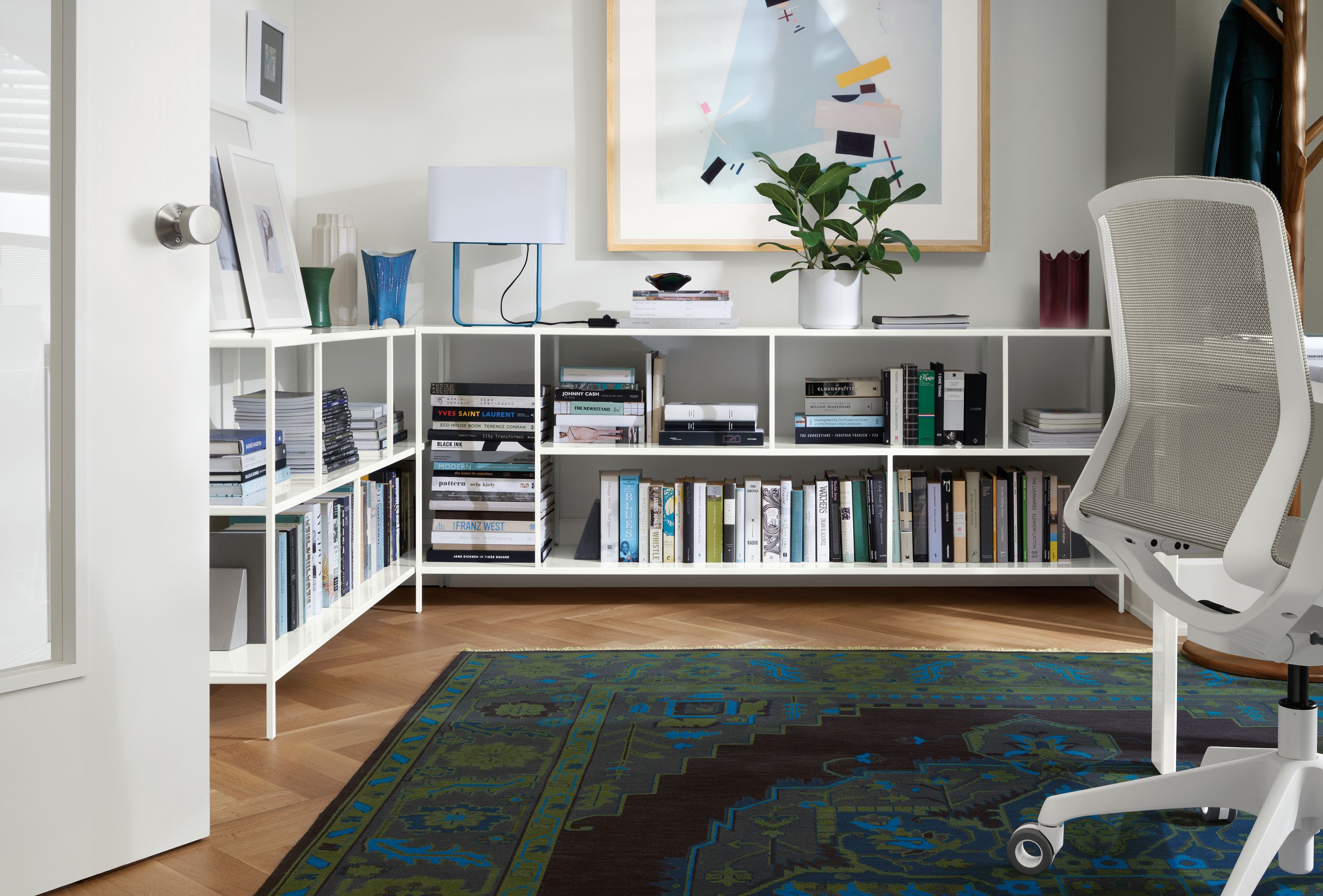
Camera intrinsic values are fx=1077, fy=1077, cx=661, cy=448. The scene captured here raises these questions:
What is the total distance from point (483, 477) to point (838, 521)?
105 cm

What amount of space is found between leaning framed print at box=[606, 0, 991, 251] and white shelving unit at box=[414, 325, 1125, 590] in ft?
1.06

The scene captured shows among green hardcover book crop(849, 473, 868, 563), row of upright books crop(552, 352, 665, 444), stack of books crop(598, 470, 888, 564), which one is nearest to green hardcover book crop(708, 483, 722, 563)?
stack of books crop(598, 470, 888, 564)

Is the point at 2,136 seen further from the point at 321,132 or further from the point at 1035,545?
the point at 1035,545

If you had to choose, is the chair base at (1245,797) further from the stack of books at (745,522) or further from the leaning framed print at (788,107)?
the leaning framed print at (788,107)

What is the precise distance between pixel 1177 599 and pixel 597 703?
4.04 feet

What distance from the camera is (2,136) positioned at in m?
1.40

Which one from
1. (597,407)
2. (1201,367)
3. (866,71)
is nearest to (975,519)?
(597,407)

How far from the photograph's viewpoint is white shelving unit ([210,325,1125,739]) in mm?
2867

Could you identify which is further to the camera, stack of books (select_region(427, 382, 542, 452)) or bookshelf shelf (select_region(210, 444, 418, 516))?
stack of books (select_region(427, 382, 542, 452))

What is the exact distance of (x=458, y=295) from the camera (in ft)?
10.7

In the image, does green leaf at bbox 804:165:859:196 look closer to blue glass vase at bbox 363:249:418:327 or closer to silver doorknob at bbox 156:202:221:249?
blue glass vase at bbox 363:249:418:327

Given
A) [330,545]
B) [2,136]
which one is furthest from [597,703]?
[2,136]

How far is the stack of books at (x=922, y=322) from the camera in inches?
120

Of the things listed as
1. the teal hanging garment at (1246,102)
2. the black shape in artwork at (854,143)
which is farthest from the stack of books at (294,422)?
the teal hanging garment at (1246,102)
